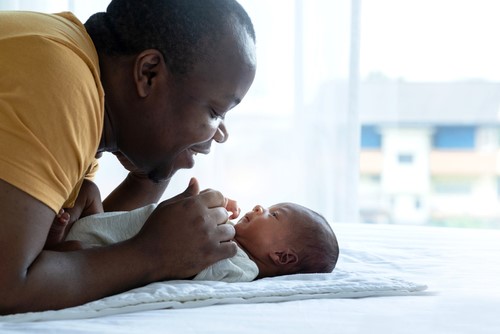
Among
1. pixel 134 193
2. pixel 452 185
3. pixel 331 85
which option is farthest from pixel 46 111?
pixel 452 185

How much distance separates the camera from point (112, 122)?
4.55 feet

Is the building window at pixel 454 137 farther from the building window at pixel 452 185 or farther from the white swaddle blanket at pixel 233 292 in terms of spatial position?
the white swaddle blanket at pixel 233 292

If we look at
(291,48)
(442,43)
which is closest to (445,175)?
(442,43)

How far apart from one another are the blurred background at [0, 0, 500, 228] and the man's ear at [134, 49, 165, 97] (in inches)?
61.2

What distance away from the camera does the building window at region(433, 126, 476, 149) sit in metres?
4.66

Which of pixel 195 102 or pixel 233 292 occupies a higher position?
pixel 195 102

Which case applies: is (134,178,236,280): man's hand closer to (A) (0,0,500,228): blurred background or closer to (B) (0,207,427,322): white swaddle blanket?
(B) (0,207,427,322): white swaddle blanket

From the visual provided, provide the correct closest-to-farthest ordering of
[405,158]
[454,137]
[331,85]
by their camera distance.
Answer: [331,85], [405,158], [454,137]

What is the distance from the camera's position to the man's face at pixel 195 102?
1336mm

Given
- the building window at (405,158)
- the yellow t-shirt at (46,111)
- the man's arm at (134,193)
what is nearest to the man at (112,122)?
the yellow t-shirt at (46,111)

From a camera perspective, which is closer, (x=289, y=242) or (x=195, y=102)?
(x=195, y=102)

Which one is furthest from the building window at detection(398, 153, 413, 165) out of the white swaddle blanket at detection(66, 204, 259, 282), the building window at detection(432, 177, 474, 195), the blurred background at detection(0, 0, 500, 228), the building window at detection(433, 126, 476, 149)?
the white swaddle blanket at detection(66, 204, 259, 282)

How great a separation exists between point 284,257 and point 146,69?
42 cm

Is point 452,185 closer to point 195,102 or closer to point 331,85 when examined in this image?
point 331,85
